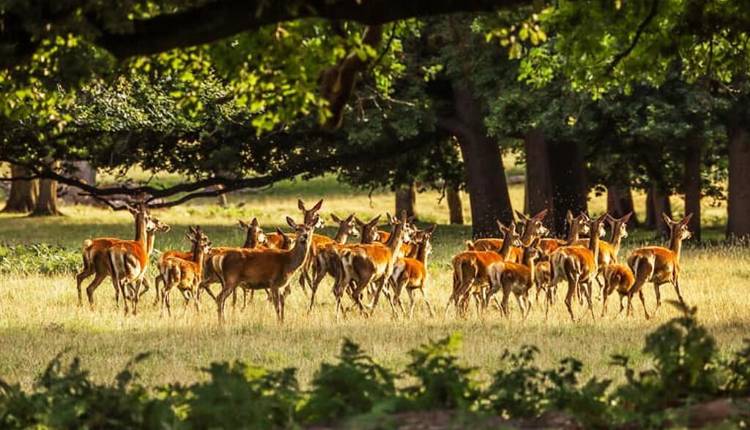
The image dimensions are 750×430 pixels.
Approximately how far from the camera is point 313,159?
120ft

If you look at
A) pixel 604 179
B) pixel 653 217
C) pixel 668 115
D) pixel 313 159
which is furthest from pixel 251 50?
pixel 653 217

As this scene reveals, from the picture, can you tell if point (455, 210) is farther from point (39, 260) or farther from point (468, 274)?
point (468, 274)

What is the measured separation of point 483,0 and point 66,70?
3.14 m

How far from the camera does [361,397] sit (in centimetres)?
989

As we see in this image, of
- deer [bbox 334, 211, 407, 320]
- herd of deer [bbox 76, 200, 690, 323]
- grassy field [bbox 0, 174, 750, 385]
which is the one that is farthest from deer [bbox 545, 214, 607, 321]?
deer [bbox 334, 211, 407, 320]

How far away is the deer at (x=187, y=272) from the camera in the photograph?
19.6m

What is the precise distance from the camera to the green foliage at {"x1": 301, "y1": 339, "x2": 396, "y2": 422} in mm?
9727

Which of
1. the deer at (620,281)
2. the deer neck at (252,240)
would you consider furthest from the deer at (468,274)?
the deer neck at (252,240)

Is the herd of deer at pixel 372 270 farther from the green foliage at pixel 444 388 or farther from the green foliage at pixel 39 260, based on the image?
Result: the green foliage at pixel 444 388

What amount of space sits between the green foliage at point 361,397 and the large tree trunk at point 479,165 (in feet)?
80.7

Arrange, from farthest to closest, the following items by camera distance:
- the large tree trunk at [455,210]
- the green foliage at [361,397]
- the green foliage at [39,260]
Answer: the large tree trunk at [455,210] < the green foliage at [39,260] < the green foliage at [361,397]

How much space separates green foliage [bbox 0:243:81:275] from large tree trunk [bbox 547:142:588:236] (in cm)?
1061

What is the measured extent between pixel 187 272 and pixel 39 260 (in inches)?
321

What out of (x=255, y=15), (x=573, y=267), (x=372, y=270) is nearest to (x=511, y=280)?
(x=573, y=267)
